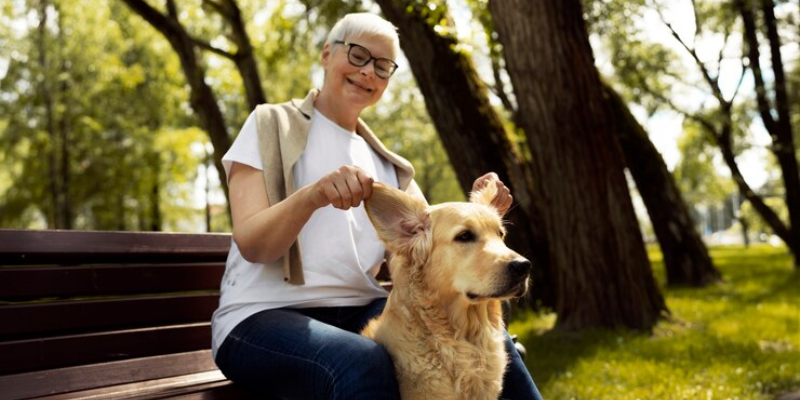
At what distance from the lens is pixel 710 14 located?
1755 cm

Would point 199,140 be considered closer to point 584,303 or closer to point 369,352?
point 584,303

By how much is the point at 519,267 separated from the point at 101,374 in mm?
1921

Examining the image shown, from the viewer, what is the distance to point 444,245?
9.73 ft

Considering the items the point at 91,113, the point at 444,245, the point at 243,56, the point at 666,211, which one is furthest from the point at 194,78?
the point at 91,113

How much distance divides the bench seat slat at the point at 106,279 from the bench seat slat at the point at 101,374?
0.34m

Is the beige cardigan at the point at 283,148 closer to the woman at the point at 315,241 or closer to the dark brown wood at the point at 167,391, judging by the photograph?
the woman at the point at 315,241

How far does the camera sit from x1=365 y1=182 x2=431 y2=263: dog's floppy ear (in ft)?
9.62

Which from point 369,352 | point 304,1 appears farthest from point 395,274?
point 304,1

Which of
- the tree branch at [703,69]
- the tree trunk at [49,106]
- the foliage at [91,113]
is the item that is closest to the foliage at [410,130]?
the foliage at [91,113]

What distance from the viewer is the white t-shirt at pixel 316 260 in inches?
123

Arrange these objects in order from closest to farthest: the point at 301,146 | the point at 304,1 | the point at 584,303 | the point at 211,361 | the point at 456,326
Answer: the point at 456,326
the point at 301,146
the point at 211,361
the point at 584,303
the point at 304,1

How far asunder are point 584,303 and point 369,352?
195 inches

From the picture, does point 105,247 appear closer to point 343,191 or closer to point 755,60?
point 343,191

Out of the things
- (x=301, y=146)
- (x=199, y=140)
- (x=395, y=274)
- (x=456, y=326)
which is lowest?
(x=456, y=326)
